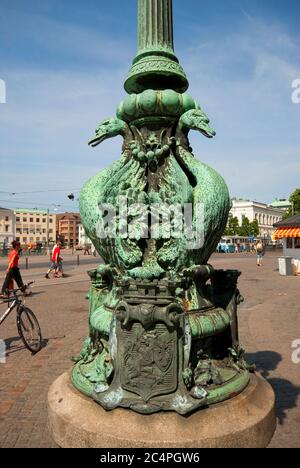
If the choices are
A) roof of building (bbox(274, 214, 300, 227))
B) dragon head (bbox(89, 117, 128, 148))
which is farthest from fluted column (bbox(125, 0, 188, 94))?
roof of building (bbox(274, 214, 300, 227))

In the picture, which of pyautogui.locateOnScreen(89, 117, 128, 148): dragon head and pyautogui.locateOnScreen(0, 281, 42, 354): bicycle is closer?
pyautogui.locateOnScreen(89, 117, 128, 148): dragon head

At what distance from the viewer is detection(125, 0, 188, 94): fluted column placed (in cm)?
400

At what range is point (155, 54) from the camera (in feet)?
13.3

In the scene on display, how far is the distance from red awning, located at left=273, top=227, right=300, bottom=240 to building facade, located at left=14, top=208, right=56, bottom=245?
10533 cm

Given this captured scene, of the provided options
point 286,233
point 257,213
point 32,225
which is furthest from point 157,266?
point 32,225

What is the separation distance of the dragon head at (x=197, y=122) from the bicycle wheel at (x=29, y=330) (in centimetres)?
432

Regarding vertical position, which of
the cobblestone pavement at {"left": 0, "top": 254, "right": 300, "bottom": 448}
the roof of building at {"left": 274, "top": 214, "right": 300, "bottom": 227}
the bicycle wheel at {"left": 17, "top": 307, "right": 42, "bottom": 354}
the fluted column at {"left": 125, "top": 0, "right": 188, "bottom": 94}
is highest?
the fluted column at {"left": 125, "top": 0, "right": 188, "bottom": 94}

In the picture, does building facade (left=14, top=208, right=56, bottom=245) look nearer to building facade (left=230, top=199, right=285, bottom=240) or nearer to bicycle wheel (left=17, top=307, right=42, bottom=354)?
building facade (left=230, top=199, right=285, bottom=240)

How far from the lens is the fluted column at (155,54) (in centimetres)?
400

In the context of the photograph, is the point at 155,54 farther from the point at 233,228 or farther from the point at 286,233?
the point at 233,228

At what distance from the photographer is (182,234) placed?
11.9 ft

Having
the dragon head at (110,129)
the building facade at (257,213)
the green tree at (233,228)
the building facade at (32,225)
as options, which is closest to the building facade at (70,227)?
the building facade at (32,225)

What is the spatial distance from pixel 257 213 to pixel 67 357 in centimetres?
11302
